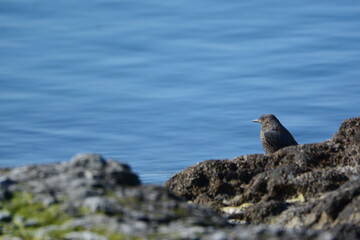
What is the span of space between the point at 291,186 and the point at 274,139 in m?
5.63

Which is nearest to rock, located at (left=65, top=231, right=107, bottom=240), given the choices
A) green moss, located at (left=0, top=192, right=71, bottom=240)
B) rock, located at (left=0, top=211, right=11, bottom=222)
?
green moss, located at (left=0, top=192, right=71, bottom=240)

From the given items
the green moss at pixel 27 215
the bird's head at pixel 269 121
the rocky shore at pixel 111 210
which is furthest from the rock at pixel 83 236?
the bird's head at pixel 269 121

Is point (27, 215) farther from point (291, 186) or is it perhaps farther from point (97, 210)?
point (291, 186)

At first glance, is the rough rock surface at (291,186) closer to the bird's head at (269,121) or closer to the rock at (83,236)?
the rock at (83,236)

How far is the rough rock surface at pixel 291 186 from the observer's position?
5.59m

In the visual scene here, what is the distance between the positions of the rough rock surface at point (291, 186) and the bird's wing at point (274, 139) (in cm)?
446

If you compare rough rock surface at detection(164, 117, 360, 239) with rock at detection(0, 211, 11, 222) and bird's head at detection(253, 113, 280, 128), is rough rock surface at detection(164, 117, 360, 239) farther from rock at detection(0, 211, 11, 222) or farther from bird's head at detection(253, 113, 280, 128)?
bird's head at detection(253, 113, 280, 128)

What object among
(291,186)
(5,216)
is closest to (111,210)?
(5,216)

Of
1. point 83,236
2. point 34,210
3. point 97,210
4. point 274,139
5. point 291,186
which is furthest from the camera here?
point 274,139

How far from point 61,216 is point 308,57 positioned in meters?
15.5

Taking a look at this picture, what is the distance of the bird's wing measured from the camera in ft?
39.6

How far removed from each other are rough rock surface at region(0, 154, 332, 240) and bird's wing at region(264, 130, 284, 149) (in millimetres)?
7662

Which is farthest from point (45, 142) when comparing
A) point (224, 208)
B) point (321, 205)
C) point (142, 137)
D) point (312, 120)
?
point (321, 205)

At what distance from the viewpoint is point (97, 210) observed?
4137 millimetres
